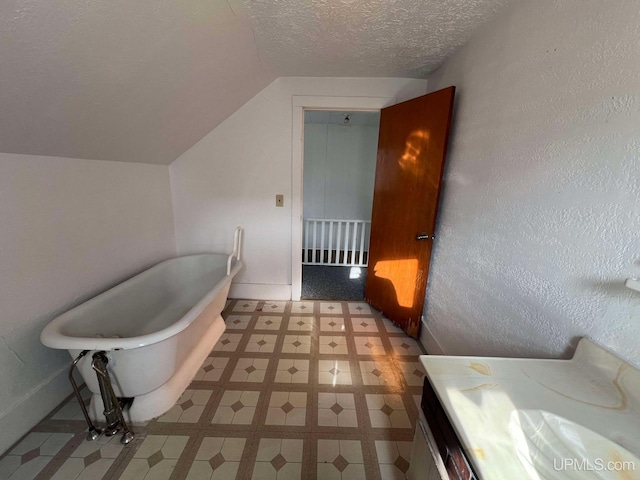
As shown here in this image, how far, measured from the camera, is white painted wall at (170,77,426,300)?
7.66 feet

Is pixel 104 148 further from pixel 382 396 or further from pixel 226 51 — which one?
pixel 382 396

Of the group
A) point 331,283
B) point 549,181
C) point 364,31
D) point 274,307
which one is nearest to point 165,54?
point 364,31

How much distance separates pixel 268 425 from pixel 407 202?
1.82 m

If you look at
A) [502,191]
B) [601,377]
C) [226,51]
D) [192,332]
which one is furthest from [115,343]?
[502,191]

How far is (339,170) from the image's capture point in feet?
13.4

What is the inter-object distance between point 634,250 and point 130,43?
202 cm

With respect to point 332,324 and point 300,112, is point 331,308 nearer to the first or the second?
point 332,324

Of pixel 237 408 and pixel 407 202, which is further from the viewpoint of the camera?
pixel 407 202

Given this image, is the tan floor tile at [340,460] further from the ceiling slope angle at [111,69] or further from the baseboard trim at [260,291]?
the ceiling slope angle at [111,69]

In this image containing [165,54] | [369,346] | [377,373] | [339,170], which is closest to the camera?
[165,54]

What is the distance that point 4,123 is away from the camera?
1.09 meters

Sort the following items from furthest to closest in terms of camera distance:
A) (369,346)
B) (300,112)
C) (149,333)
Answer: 1. (300,112)
2. (369,346)
3. (149,333)

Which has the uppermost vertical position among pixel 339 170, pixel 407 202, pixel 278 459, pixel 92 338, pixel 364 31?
pixel 364 31

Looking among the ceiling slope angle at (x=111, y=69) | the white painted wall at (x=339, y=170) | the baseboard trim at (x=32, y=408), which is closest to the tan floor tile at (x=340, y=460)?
the baseboard trim at (x=32, y=408)
